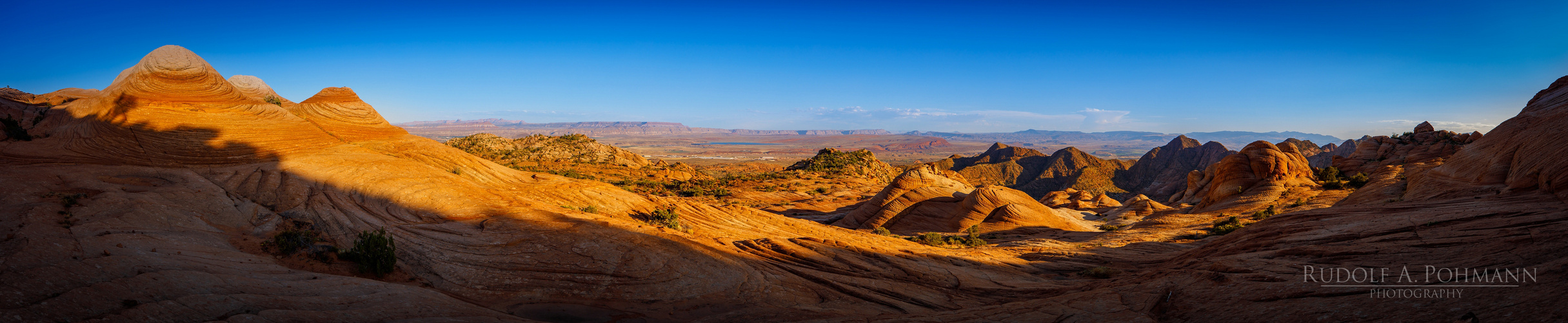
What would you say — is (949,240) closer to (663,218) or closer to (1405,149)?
(663,218)

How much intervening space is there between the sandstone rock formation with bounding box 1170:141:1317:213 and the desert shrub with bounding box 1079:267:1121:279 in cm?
1961

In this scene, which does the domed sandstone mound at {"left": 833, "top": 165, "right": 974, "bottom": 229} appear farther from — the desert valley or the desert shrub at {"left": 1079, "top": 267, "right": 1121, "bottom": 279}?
the desert shrub at {"left": 1079, "top": 267, "right": 1121, "bottom": 279}

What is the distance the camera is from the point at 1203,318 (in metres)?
8.06

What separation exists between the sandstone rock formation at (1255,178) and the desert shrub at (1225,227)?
21.9ft

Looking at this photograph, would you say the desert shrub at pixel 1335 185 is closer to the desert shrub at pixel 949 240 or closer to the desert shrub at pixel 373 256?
the desert shrub at pixel 949 240

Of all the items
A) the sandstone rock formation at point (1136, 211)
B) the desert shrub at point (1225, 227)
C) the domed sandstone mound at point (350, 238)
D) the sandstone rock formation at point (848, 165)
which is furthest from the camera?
the sandstone rock formation at point (848, 165)

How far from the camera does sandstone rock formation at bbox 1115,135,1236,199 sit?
82938 millimetres

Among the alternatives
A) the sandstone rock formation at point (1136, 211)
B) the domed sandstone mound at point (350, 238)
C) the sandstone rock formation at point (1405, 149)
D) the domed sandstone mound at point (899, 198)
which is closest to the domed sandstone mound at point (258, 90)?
the domed sandstone mound at point (350, 238)

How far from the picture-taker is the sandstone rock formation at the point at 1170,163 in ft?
272


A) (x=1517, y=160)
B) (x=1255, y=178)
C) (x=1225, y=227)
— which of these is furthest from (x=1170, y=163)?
Result: (x=1517, y=160)

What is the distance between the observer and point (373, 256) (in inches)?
430

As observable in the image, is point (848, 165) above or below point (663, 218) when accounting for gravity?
below

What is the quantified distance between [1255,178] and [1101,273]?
83.8 ft

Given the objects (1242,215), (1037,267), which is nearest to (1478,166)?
(1242,215)
